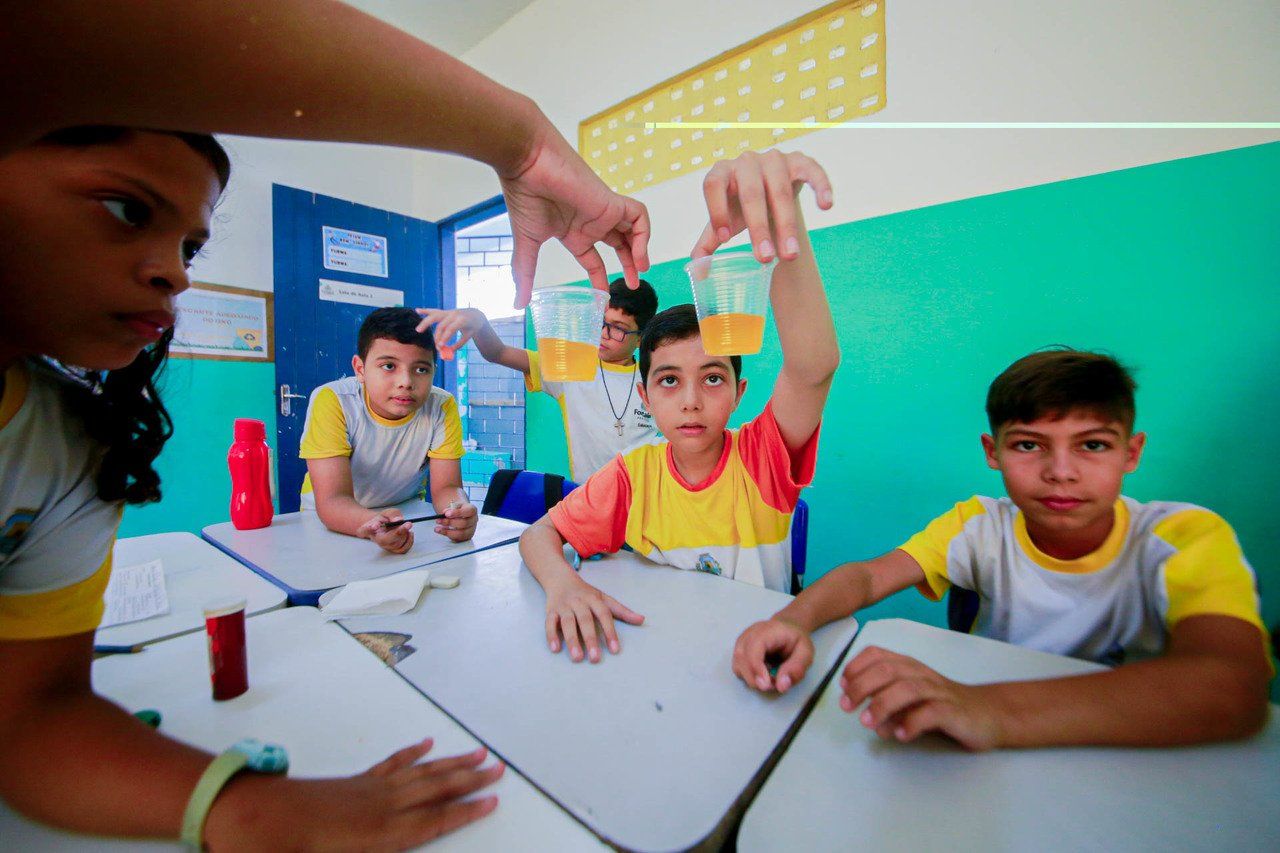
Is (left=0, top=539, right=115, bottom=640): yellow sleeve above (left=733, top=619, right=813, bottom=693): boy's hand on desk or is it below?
above

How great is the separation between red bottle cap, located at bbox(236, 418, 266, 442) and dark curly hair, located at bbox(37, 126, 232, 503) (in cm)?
94

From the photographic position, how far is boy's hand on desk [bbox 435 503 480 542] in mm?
1527

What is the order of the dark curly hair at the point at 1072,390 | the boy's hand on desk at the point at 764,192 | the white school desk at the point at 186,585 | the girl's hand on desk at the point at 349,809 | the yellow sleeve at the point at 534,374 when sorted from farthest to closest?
the yellow sleeve at the point at 534,374
the dark curly hair at the point at 1072,390
the white school desk at the point at 186,585
the boy's hand on desk at the point at 764,192
the girl's hand on desk at the point at 349,809

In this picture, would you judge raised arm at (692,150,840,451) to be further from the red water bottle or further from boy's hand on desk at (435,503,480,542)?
the red water bottle

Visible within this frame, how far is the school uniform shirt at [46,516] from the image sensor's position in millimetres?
608

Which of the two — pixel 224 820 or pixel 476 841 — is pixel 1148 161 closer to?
pixel 476 841

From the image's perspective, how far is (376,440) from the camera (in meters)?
2.19

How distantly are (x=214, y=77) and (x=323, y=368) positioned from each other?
13.3 ft

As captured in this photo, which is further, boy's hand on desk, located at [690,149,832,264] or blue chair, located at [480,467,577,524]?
blue chair, located at [480,467,577,524]

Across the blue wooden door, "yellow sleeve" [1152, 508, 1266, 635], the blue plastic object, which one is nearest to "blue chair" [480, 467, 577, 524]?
the blue plastic object

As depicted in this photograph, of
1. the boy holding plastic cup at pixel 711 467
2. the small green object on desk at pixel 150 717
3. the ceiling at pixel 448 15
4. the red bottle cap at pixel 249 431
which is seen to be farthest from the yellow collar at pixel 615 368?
the ceiling at pixel 448 15

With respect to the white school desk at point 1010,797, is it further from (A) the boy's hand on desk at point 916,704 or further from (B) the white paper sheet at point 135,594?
(B) the white paper sheet at point 135,594

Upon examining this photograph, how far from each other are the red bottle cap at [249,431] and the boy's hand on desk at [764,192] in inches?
68.0

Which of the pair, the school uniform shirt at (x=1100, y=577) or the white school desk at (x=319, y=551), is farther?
the white school desk at (x=319, y=551)
